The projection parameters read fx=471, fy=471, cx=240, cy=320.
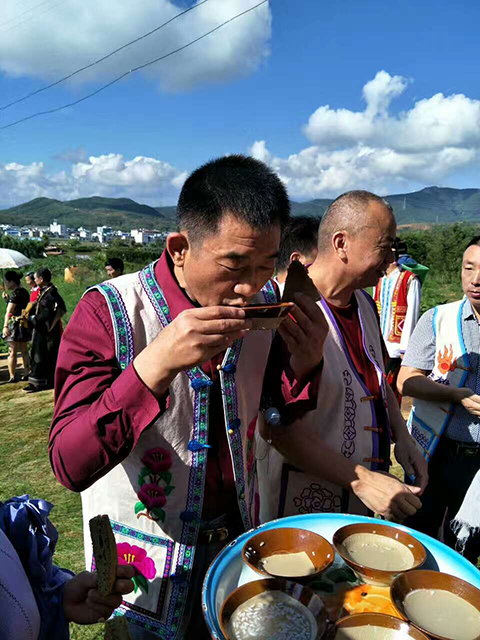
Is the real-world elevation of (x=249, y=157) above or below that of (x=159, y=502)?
above

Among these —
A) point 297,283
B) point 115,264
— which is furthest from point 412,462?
point 115,264

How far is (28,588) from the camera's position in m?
1.45

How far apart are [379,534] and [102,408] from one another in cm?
103

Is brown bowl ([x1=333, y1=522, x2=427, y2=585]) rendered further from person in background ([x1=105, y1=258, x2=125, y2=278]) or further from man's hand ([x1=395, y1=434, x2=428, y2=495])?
person in background ([x1=105, y1=258, x2=125, y2=278])

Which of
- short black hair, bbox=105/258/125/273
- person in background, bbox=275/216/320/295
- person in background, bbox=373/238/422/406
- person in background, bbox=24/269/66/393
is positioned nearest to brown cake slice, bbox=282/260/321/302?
person in background, bbox=275/216/320/295

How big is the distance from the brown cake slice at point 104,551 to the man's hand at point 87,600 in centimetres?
12

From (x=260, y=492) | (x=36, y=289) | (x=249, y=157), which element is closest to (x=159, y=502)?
(x=260, y=492)

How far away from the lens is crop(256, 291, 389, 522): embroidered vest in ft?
7.20

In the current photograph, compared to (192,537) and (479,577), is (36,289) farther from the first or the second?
(479,577)

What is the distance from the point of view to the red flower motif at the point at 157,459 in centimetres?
157

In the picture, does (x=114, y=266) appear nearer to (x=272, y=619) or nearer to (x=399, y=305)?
(x=399, y=305)

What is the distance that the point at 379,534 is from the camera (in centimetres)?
160

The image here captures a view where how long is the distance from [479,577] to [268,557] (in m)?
0.63

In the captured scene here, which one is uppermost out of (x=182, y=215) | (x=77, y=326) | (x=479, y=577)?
(x=182, y=215)
